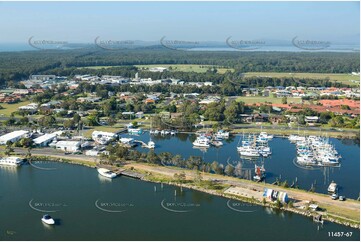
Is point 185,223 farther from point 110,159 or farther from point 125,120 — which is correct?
point 125,120

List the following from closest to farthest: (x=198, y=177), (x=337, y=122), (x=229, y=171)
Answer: (x=198, y=177)
(x=229, y=171)
(x=337, y=122)

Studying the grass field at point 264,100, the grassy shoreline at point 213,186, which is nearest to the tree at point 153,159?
the grassy shoreline at point 213,186

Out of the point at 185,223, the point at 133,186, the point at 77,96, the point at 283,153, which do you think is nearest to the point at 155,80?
the point at 77,96

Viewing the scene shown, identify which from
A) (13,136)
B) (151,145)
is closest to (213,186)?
(151,145)

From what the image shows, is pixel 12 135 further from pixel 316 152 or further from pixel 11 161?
pixel 316 152

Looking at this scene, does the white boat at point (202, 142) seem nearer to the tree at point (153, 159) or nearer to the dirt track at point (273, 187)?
the tree at point (153, 159)

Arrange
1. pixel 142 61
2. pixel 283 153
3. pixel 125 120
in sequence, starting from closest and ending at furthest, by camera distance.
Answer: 1. pixel 283 153
2. pixel 125 120
3. pixel 142 61

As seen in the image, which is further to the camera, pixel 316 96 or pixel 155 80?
pixel 155 80

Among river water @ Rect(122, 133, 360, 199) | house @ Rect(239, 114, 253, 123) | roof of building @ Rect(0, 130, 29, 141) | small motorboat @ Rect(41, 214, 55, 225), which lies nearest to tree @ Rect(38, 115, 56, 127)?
roof of building @ Rect(0, 130, 29, 141)
